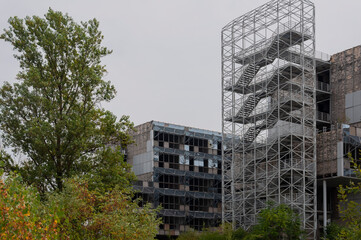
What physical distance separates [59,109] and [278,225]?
101 ft

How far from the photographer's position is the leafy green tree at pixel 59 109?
33.4 m

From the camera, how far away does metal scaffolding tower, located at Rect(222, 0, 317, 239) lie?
6488cm

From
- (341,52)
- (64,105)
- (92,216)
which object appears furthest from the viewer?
(341,52)

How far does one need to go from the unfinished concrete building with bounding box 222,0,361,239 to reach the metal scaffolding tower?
12 cm

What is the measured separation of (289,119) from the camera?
223 feet

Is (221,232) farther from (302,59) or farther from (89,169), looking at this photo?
(89,169)

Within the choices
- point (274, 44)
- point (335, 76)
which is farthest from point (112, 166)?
point (335, 76)

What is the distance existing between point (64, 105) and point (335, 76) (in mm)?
46528

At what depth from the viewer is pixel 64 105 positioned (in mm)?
34375

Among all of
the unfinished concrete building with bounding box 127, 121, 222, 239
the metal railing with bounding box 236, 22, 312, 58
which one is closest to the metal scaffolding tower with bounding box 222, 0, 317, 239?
the metal railing with bounding box 236, 22, 312, 58

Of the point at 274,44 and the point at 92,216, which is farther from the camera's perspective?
the point at 274,44

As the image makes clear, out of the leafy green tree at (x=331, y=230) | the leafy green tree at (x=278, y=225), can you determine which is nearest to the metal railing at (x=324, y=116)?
the leafy green tree at (x=331, y=230)

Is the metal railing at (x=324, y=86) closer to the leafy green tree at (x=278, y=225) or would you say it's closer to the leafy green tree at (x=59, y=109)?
the leafy green tree at (x=278, y=225)

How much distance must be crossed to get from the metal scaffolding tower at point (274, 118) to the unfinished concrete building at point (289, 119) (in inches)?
4.6
